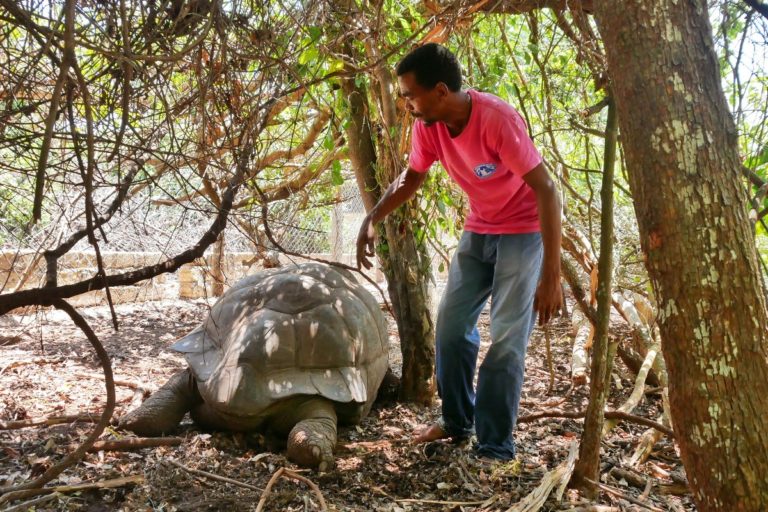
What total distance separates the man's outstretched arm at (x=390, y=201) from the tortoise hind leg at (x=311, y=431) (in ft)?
2.70

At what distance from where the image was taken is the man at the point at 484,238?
105 inches

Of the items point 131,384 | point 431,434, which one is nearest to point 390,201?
point 431,434

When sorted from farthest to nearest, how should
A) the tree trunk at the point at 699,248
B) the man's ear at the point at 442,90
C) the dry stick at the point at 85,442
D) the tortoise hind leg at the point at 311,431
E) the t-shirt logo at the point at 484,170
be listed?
the tortoise hind leg at the point at 311,431
the t-shirt logo at the point at 484,170
the man's ear at the point at 442,90
the dry stick at the point at 85,442
the tree trunk at the point at 699,248

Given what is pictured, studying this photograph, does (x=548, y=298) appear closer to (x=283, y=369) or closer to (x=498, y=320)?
(x=498, y=320)

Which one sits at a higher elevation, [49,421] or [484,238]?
[484,238]

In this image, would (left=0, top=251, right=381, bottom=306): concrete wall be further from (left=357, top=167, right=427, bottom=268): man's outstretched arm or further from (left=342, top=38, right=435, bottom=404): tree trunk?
(left=357, top=167, right=427, bottom=268): man's outstretched arm

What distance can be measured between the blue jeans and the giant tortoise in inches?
29.4

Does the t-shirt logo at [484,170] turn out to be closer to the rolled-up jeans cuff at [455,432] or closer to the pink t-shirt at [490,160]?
the pink t-shirt at [490,160]

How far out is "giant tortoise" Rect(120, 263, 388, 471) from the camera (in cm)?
336

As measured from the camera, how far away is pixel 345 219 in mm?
9820

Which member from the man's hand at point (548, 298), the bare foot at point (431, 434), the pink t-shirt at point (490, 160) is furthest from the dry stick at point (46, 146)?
the bare foot at point (431, 434)

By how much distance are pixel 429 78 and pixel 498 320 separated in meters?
1.13

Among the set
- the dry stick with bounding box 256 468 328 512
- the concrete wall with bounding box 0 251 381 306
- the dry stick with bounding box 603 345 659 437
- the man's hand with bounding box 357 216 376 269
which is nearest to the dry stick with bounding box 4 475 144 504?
the dry stick with bounding box 256 468 328 512

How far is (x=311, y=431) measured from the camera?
3.16 meters
